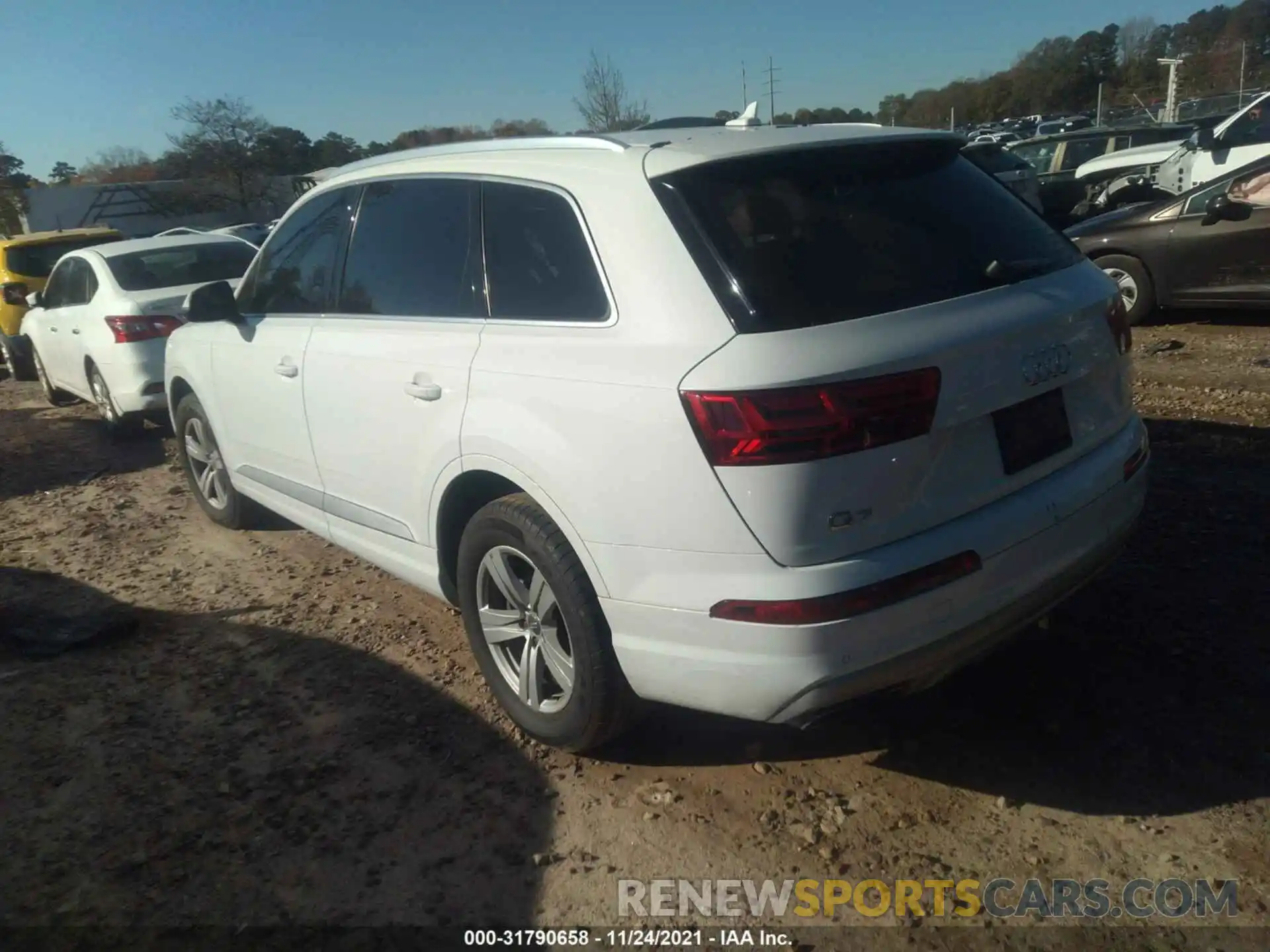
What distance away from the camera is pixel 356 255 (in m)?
4.13

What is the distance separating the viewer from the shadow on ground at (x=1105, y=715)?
117 inches

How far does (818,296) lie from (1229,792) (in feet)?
6.02

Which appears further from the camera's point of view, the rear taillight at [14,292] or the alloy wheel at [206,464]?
the rear taillight at [14,292]

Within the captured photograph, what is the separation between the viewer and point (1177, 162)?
14.7 metres

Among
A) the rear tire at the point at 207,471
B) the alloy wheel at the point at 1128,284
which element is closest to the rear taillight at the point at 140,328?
the rear tire at the point at 207,471

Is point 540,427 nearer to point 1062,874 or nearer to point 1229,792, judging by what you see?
point 1062,874

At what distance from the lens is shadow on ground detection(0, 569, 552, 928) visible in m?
2.82

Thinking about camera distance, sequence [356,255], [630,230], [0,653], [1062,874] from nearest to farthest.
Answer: [1062,874] → [630,230] → [356,255] → [0,653]

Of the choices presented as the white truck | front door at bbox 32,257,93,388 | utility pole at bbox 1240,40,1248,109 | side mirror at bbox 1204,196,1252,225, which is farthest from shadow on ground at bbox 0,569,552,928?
utility pole at bbox 1240,40,1248,109

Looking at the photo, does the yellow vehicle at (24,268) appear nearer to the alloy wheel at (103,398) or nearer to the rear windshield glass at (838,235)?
the alloy wheel at (103,398)

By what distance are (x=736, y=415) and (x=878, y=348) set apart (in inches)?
15.7

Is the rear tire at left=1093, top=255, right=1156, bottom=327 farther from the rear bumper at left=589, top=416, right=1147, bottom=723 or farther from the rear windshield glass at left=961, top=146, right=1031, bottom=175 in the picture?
the rear windshield glass at left=961, top=146, right=1031, bottom=175

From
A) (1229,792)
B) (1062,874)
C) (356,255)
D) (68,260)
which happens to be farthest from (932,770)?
Result: (68,260)

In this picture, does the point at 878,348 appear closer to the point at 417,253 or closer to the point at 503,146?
the point at 503,146
